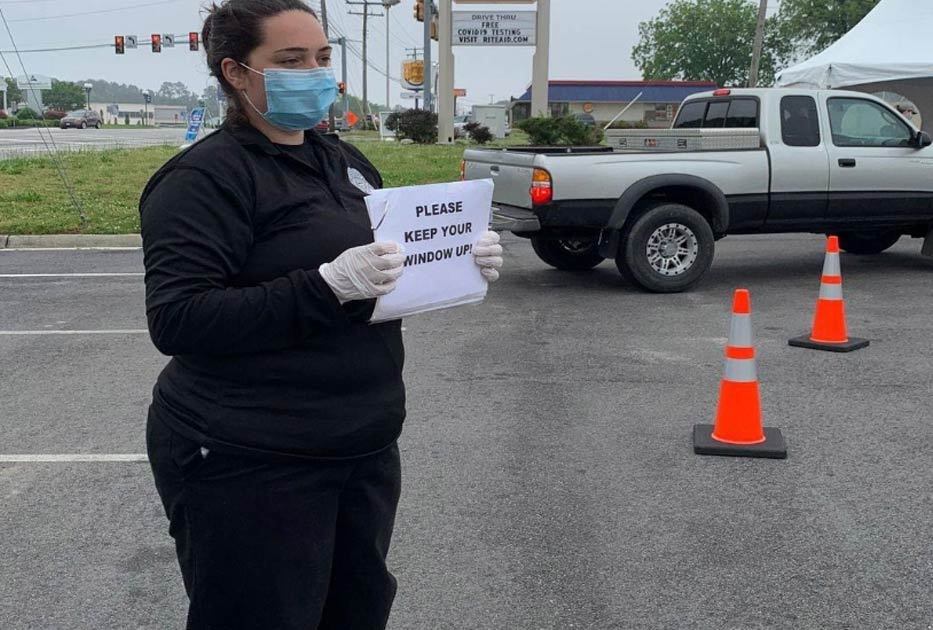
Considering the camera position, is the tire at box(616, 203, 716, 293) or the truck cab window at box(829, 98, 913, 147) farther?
the truck cab window at box(829, 98, 913, 147)

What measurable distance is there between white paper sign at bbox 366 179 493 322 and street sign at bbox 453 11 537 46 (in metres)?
26.7

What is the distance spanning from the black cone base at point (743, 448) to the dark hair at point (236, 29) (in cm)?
376

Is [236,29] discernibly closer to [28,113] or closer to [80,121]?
[28,113]

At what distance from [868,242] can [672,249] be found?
12.8ft

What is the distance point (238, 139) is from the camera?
214 centimetres

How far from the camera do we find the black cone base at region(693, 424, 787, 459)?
5305 millimetres

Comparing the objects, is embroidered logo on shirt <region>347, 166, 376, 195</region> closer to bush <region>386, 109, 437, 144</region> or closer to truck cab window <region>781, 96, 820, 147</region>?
truck cab window <region>781, 96, 820, 147</region>

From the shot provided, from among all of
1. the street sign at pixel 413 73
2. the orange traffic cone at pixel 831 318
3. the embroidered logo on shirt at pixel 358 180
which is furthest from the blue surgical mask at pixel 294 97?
the street sign at pixel 413 73

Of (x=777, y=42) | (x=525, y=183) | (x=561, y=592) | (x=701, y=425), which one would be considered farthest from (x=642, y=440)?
(x=777, y=42)

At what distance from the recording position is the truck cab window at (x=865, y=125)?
10.8 meters

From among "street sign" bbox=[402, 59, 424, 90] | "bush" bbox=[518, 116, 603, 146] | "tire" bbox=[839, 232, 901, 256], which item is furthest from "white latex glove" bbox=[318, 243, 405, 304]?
"street sign" bbox=[402, 59, 424, 90]

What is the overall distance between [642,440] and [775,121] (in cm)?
598

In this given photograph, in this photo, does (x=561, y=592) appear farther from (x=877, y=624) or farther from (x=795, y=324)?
(x=795, y=324)

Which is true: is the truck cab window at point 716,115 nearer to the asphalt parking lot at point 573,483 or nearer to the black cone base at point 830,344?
the asphalt parking lot at point 573,483
